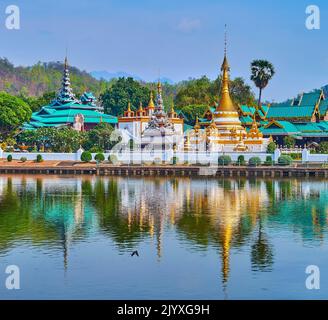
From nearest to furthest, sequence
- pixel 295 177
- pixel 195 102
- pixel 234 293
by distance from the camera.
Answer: pixel 234 293, pixel 295 177, pixel 195 102

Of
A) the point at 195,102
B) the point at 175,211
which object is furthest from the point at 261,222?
the point at 195,102

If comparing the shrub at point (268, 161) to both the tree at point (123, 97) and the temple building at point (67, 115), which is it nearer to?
the temple building at point (67, 115)

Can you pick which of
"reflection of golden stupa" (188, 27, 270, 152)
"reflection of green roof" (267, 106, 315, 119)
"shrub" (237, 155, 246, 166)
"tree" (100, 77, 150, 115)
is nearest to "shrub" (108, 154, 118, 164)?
"reflection of golden stupa" (188, 27, 270, 152)

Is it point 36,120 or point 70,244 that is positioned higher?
point 36,120

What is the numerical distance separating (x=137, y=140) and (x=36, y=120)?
16.4m

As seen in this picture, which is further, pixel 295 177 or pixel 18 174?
pixel 18 174

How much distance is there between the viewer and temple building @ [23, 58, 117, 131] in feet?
250

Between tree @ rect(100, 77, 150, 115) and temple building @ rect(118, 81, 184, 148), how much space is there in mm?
10861

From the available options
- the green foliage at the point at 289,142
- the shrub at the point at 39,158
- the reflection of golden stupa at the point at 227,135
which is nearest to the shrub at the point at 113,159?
the shrub at the point at 39,158

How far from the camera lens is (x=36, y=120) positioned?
76.7 m

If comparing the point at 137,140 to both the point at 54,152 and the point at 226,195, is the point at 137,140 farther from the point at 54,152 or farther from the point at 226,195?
the point at 226,195

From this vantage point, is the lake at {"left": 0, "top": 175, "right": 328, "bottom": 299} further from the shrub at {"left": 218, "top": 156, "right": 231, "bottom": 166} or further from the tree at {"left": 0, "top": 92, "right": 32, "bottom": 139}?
the tree at {"left": 0, "top": 92, "right": 32, "bottom": 139}

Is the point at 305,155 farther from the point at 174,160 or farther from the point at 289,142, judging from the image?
the point at 174,160

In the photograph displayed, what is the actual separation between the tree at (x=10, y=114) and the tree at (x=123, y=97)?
54.2ft
